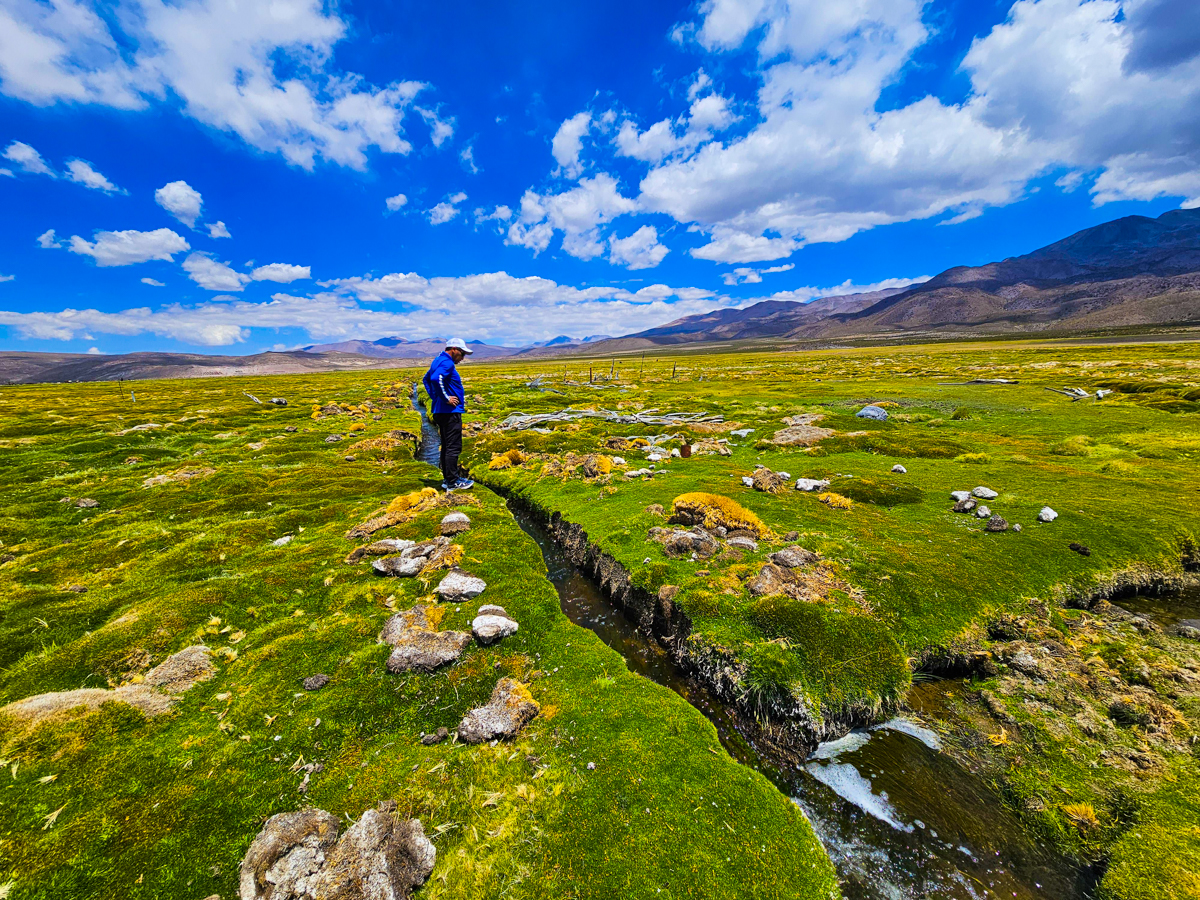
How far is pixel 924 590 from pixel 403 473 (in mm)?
A: 21314

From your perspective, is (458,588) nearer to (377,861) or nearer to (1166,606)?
(377,861)

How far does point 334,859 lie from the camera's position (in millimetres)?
4977

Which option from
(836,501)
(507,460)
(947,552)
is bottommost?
(947,552)

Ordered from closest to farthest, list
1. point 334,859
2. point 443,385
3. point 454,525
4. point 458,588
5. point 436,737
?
point 334,859 < point 436,737 < point 458,588 < point 454,525 < point 443,385

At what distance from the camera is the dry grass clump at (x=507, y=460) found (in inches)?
913

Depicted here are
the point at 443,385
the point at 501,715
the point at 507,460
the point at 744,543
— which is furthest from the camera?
the point at 507,460

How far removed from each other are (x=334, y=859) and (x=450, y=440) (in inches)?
540

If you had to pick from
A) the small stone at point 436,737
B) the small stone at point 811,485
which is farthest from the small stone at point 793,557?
the small stone at point 436,737

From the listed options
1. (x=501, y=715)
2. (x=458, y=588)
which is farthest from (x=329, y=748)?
(x=458, y=588)

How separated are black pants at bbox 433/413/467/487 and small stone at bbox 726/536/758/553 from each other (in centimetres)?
1064

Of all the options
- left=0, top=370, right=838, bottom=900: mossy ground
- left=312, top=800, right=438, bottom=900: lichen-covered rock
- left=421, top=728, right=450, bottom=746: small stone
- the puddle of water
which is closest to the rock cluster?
left=312, top=800, right=438, bottom=900: lichen-covered rock

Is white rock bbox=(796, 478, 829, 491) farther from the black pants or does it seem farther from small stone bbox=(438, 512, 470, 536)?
the black pants

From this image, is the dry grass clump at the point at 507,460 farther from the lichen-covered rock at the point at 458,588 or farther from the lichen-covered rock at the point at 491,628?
the lichen-covered rock at the point at 491,628

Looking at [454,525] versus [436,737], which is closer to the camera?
[436,737]
